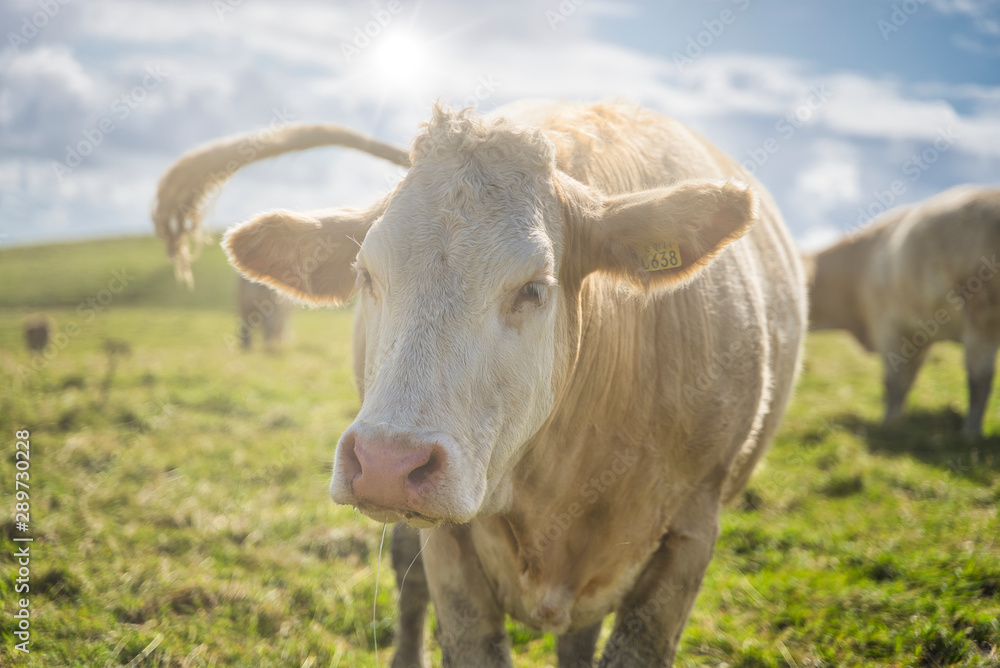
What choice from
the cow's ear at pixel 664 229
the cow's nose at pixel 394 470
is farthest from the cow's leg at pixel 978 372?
the cow's nose at pixel 394 470

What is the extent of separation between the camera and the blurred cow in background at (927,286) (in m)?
7.57

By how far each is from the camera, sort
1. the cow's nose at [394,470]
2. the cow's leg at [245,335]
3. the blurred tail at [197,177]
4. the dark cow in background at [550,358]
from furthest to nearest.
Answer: the cow's leg at [245,335], the blurred tail at [197,177], the dark cow in background at [550,358], the cow's nose at [394,470]

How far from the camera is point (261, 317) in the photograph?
17172mm

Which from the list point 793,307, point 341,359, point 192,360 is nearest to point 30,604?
point 793,307

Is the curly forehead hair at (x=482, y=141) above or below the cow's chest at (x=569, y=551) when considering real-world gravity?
above

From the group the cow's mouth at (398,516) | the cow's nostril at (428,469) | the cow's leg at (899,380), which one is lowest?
the cow's leg at (899,380)

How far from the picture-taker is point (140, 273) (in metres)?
35.3

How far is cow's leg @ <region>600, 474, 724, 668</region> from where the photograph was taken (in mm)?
2691

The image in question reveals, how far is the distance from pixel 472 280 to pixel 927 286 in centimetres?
834

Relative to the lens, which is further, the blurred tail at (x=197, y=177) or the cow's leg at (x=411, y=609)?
the blurred tail at (x=197, y=177)

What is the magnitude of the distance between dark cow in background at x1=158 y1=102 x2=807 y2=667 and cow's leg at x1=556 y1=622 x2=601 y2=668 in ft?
0.04

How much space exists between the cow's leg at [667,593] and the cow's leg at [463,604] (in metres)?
0.45

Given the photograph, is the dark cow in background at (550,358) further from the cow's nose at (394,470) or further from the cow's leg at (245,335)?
the cow's leg at (245,335)

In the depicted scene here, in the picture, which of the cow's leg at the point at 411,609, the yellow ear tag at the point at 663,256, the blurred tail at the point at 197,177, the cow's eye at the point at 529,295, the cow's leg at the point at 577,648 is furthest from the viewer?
the blurred tail at the point at 197,177
